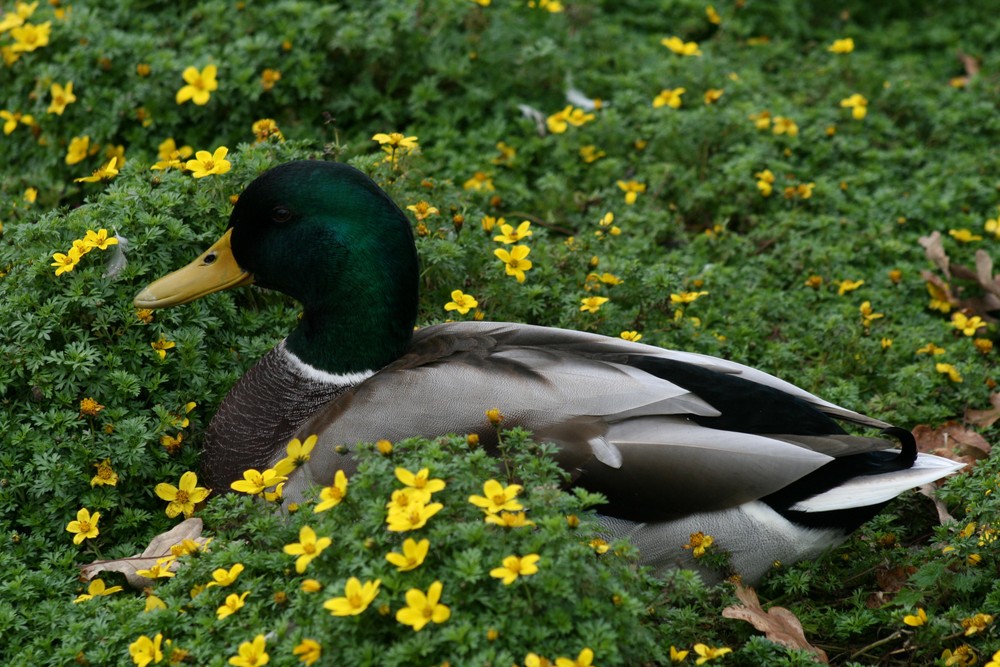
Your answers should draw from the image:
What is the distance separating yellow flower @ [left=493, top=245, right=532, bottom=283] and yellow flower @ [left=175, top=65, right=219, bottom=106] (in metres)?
1.65

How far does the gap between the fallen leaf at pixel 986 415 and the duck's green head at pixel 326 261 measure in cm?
191

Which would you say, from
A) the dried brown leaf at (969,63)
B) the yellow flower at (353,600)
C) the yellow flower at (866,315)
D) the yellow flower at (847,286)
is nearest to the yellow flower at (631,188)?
the yellow flower at (847,286)

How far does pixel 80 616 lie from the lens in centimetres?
288

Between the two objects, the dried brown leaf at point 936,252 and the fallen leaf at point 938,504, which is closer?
the fallen leaf at point 938,504

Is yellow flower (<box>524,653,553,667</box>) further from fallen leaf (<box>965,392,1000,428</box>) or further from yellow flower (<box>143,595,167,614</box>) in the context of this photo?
fallen leaf (<box>965,392,1000,428</box>)

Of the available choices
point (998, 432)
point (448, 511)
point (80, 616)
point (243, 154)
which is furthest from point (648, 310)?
point (80, 616)

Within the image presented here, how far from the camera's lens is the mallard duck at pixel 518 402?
2.98 meters

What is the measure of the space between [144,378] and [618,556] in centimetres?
155

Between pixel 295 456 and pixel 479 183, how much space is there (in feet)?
7.33

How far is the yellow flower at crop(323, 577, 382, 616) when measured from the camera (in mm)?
2344

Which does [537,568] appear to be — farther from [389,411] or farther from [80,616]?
[80,616]

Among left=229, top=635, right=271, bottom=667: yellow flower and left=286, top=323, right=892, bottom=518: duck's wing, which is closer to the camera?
left=229, top=635, right=271, bottom=667: yellow flower

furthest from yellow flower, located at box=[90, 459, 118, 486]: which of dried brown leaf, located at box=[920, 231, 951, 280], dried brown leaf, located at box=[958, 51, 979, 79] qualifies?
dried brown leaf, located at box=[958, 51, 979, 79]

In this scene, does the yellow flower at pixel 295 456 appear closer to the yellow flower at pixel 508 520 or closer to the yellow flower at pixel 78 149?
the yellow flower at pixel 508 520
